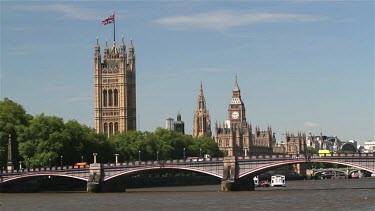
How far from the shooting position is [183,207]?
6856 centimetres

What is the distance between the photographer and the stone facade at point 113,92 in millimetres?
174500

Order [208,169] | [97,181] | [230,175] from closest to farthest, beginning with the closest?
[230,175] < [208,169] < [97,181]

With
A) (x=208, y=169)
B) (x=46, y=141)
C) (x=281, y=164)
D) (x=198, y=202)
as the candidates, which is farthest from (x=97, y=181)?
(x=198, y=202)

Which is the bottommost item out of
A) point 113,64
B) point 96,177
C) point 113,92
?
point 96,177

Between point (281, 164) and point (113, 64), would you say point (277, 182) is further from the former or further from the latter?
point (113, 64)

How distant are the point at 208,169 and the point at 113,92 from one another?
85794 millimetres

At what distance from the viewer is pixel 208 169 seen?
92375mm

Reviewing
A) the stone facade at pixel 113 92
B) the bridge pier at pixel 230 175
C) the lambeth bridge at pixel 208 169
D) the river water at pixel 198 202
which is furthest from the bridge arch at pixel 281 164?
the stone facade at pixel 113 92

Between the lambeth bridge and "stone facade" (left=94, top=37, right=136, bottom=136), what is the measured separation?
74.3m

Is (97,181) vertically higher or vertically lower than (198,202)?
higher

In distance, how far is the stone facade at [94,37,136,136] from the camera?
6870 inches

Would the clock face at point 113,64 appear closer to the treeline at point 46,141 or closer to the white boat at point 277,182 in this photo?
the treeline at point 46,141

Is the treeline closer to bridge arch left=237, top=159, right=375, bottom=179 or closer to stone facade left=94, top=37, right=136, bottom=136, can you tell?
bridge arch left=237, top=159, right=375, bottom=179

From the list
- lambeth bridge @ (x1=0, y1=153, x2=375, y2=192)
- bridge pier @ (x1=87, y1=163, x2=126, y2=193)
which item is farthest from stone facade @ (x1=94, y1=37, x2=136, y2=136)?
bridge pier @ (x1=87, y1=163, x2=126, y2=193)
